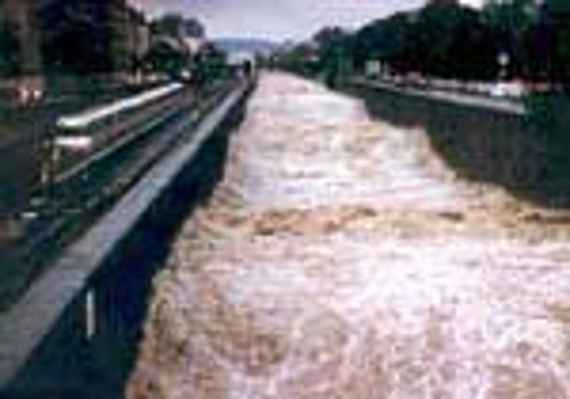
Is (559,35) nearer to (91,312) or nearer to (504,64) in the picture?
(504,64)

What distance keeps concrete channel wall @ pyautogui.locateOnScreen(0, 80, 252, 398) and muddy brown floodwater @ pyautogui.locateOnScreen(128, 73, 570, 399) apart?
54cm

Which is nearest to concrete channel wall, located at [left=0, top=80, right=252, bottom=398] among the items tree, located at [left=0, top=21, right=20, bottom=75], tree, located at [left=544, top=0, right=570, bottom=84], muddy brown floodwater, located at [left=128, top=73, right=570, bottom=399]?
muddy brown floodwater, located at [left=128, top=73, right=570, bottom=399]

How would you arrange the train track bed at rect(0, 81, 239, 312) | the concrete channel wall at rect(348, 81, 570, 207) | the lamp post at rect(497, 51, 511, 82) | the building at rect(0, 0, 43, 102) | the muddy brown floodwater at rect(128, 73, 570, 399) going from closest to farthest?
the train track bed at rect(0, 81, 239, 312) → the muddy brown floodwater at rect(128, 73, 570, 399) → the concrete channel wall at rect(348, 81, 570, 207) → the building at rect(0, 0, 43, 102) → the lamp post at rect(497, 51, 511, 82)

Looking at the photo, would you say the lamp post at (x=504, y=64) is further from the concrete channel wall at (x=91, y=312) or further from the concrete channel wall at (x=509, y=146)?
the concrete channel wall at (x=91, y=312)

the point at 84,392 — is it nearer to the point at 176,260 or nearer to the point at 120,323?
the point at 120,323

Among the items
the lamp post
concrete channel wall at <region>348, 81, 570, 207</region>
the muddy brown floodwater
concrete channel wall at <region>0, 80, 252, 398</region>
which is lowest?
the lamp post

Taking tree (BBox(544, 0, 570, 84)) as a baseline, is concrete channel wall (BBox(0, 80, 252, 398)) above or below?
above

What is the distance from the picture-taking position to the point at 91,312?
1027 cm

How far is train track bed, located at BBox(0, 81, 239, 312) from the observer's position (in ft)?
39.4

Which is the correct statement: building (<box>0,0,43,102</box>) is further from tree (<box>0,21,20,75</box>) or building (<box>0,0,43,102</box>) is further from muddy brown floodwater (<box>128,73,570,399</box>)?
muddy brown floodwater (<box>128,73,570,399</box>)

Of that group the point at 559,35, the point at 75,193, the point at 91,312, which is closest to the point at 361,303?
the point at 75,193

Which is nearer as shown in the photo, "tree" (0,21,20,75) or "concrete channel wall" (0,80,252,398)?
"concrete channel wall" (0,80,252,398)

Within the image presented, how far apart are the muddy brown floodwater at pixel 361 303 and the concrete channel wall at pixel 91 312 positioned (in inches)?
21.1

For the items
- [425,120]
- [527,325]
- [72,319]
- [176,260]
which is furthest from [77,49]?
[72,319]
